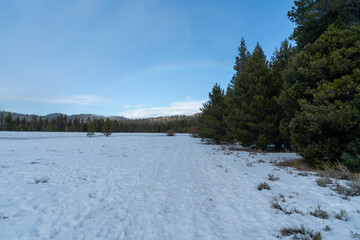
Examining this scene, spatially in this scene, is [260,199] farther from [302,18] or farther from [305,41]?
[302,18]

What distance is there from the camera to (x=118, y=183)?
5.77m

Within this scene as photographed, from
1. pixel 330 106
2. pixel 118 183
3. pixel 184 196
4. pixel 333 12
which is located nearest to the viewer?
pixel 184 196

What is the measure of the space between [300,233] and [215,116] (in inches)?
858

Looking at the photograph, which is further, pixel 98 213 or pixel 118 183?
pixel 118 183

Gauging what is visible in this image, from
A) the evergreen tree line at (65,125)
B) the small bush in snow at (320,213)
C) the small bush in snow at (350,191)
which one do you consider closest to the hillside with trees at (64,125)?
the evergreen tree line at (65,125)

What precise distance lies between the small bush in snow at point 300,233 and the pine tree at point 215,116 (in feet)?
64.5

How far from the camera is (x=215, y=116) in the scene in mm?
24125

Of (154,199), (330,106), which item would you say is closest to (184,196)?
(154,199)

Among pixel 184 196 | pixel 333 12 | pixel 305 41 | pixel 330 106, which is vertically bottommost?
pixel 184 196

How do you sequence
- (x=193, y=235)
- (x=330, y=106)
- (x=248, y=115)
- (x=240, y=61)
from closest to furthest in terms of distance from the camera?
(x=193, y=235), (x=330, y=106), (x=248, y=115), (x=240, y=61)

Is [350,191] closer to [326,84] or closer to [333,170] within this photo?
[333,170]

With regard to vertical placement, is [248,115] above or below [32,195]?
above

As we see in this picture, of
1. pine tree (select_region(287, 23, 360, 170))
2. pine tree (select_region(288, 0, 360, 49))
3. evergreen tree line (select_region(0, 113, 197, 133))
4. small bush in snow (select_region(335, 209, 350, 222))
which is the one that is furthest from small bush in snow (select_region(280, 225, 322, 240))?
evergreen tree line (select_region(0, 113, 197, 133))

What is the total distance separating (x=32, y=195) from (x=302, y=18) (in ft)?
46.7
